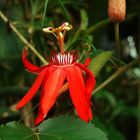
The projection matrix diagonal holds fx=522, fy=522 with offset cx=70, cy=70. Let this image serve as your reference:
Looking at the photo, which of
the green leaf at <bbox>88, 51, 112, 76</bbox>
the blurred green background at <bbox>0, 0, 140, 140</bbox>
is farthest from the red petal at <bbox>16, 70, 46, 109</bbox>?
the blurred green background at <bbox>0, 0, 140, 140</bbox>

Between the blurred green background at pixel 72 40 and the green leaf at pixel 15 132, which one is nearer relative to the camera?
the green leaf at pixel 15 132

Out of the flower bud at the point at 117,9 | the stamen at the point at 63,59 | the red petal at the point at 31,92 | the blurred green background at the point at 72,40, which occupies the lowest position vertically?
the blurred green background at the point at 72,40

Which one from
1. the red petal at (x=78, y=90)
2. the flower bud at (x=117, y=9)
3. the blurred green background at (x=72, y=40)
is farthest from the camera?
the blurred green background at (x=72, y=40)

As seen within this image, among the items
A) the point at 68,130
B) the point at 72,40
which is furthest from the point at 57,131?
the point at 72,40

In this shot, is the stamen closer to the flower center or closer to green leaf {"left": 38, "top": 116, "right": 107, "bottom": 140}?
the flower center

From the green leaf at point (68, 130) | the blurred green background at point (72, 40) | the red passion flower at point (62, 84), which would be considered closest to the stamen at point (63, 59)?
the red passion flower at point (62, 84)

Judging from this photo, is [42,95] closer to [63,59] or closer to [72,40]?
[63,59]

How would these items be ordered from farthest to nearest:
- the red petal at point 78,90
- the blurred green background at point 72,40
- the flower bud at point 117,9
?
1. the blurred green background at point 72,40
2. the flower bud at point 117,9
3. the red petal at point 78,90

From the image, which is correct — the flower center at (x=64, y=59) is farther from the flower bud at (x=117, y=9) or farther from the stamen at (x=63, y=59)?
the flower bud at (x=117, y=9)
